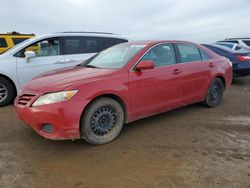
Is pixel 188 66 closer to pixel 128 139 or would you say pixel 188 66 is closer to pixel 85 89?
pixel 128 139

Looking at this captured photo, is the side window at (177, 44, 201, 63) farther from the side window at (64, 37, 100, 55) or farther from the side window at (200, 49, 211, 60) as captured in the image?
the side window at (64, 37, 100, 55)

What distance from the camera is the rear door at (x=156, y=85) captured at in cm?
446

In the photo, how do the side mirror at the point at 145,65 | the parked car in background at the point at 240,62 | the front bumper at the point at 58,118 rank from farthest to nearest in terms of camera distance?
the parked car in background at the point at 240,62 → the side mirror at the point at 145,65 → the front bumper at the point at 58,118

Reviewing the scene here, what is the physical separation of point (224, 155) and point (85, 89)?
2075 millimetres

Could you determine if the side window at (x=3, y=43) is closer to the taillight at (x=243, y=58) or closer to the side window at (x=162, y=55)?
the side window at (x=162, y=55)

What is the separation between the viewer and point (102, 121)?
414 centimetres

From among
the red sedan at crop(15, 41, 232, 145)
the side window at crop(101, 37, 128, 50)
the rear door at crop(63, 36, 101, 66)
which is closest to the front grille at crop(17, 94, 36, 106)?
the red sedan at crop(15, 41, 232, 145)

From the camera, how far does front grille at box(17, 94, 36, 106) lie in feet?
13.2

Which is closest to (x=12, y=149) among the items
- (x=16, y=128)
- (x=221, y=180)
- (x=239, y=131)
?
(x=16, y=128)

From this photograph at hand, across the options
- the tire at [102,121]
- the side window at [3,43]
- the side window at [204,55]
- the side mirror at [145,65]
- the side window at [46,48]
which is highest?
the side window at [3,43]

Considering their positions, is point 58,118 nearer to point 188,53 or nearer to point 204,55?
point 188,53

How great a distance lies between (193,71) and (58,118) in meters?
2.87

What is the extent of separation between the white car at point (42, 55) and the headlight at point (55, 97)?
10.2 feet

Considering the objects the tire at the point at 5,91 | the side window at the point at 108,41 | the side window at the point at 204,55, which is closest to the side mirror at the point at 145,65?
the side window at the point at 204,55
